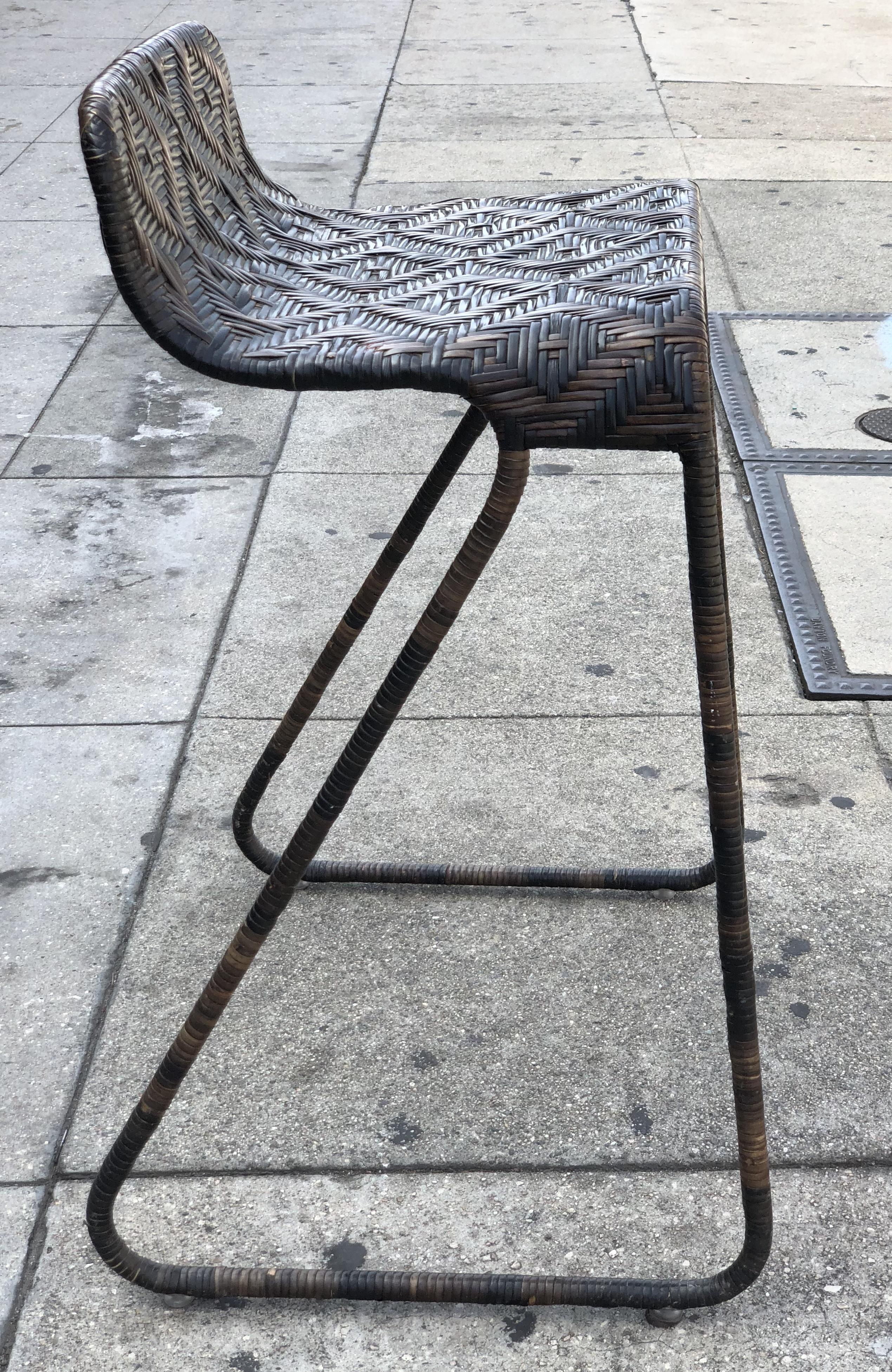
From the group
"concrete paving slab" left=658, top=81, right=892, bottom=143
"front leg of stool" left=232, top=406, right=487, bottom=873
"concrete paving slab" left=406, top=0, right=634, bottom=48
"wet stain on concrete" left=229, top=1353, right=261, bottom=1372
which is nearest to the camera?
"wet stain on concrete" left=229, top=1353, right=261, bottom=1372

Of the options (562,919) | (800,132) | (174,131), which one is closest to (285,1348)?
(562,919)

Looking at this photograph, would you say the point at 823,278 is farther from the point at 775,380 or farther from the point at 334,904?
the point at 334,904

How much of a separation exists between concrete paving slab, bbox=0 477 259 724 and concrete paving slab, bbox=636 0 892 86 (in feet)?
21.7

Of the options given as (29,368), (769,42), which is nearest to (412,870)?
(29,368)

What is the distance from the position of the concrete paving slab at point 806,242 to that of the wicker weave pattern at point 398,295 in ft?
12.6

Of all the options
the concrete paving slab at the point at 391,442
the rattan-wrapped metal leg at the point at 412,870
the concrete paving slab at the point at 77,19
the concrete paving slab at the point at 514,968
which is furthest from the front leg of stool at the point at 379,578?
the concrete paving slab at the point at 77,19

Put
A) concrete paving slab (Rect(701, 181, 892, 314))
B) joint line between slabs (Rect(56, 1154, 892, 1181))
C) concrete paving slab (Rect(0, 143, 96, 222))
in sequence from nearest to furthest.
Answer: joint line between slabs (Rect(56, 1154, 892, 1181)) → concrete paving slab (Rect(701, 181, 892, 314)) → concrete paving slab (Rect(0, 143, 96, 222))

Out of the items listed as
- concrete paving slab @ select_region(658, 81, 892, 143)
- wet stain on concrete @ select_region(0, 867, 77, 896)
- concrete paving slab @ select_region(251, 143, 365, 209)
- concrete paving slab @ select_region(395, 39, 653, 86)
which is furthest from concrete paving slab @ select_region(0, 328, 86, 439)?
concrete paving slab @ select_region(395, 39, 653, 86)

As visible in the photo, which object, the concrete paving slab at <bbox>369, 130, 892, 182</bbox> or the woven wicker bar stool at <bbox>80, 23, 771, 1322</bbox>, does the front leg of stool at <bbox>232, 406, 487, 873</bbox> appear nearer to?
the woven wicker bar stool at <bbox>80, 23, 771, 1322</bbox>

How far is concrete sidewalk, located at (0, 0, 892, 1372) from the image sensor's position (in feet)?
5.92

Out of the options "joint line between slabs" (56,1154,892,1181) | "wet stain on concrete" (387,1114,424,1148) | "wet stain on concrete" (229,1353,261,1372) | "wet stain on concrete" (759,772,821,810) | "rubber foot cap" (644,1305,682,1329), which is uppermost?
"rubber foot cap" (644,1305,682,1329)

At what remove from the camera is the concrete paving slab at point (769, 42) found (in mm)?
9062

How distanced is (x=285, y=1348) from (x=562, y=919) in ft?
3.03

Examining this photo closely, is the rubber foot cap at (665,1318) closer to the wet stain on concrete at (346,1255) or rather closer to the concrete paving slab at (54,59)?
the wet stain on concrete at (346,1255)
